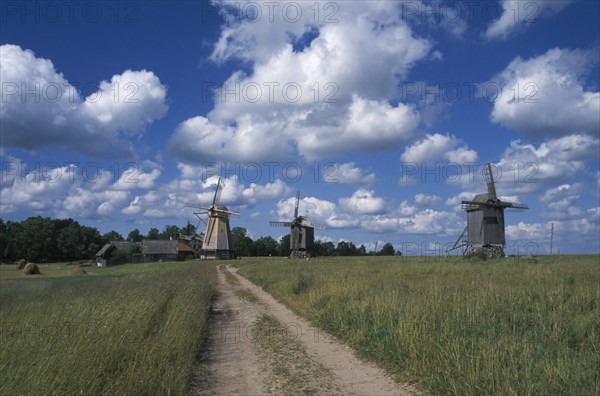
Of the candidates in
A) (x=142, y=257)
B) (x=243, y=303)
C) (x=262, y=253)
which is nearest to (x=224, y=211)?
(x=142, y=257)

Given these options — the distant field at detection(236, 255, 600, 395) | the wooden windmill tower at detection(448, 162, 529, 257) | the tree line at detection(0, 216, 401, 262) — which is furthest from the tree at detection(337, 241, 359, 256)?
the distant field at detection(236, 255, 600, 395)

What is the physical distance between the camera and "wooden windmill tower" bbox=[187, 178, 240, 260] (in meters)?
89.4

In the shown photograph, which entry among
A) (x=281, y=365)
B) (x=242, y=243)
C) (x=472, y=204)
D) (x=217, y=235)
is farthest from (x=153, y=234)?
(x=281, y=365)

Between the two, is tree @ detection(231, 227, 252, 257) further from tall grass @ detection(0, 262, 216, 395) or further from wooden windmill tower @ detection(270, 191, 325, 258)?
tall grass @ detection(0, 262, 216, 395)

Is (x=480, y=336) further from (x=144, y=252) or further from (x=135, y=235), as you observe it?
(x=135, y=235)

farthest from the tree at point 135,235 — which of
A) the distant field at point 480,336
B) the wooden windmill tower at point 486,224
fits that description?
the distant field at point 480,336

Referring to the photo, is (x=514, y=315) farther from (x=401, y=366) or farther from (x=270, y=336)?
(x=270, y=336)

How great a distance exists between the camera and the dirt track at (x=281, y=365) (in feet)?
25.5

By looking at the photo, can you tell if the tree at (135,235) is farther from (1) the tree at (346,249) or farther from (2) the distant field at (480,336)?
(2) the distant field at (480,336)

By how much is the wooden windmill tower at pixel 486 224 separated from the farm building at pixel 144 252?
61.4m

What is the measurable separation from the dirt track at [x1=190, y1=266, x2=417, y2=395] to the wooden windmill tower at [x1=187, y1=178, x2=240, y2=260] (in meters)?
75.7

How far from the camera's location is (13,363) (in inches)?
268

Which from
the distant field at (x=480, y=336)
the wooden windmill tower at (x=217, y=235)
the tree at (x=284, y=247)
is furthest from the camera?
the tree at (x=284, y=247)

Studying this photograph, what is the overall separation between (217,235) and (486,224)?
48408 mm
